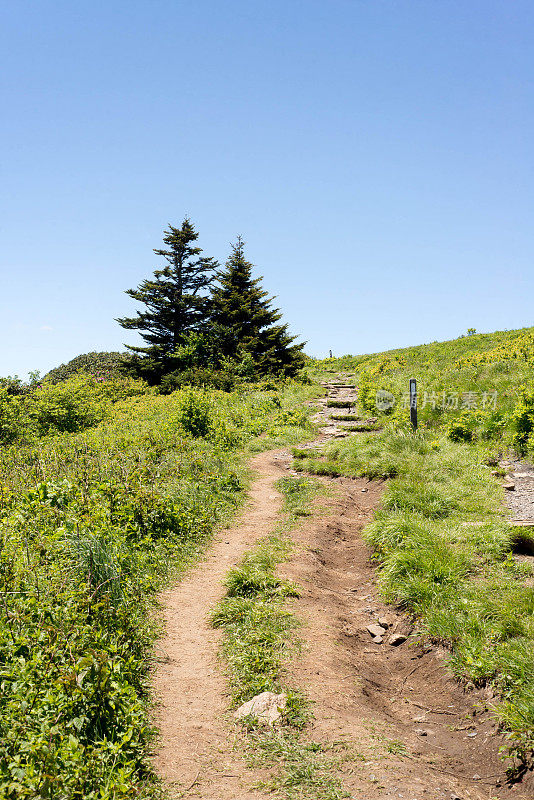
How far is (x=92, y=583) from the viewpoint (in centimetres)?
486

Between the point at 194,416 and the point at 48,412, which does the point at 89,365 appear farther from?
the point at 194,416

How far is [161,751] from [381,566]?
12.0 feet

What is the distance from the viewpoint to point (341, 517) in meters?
8.49

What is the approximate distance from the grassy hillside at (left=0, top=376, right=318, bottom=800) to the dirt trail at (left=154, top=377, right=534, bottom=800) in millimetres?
320

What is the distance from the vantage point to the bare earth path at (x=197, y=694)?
11.0 feet

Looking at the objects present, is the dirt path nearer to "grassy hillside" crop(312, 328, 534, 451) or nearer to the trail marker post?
"grassy hillside" crop(312, 328, 534, 451)

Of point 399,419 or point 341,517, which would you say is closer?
point 341,517

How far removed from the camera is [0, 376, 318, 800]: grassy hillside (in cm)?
318

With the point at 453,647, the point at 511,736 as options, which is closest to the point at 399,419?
the point at 453,647

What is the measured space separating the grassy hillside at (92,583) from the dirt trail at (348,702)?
0.32 m

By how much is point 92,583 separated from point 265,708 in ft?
6.55

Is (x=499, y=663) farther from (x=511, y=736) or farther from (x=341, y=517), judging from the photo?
(x=341, y=517)

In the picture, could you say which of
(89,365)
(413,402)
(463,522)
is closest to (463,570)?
(463,522)

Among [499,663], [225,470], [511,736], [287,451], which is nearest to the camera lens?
[511,736]
